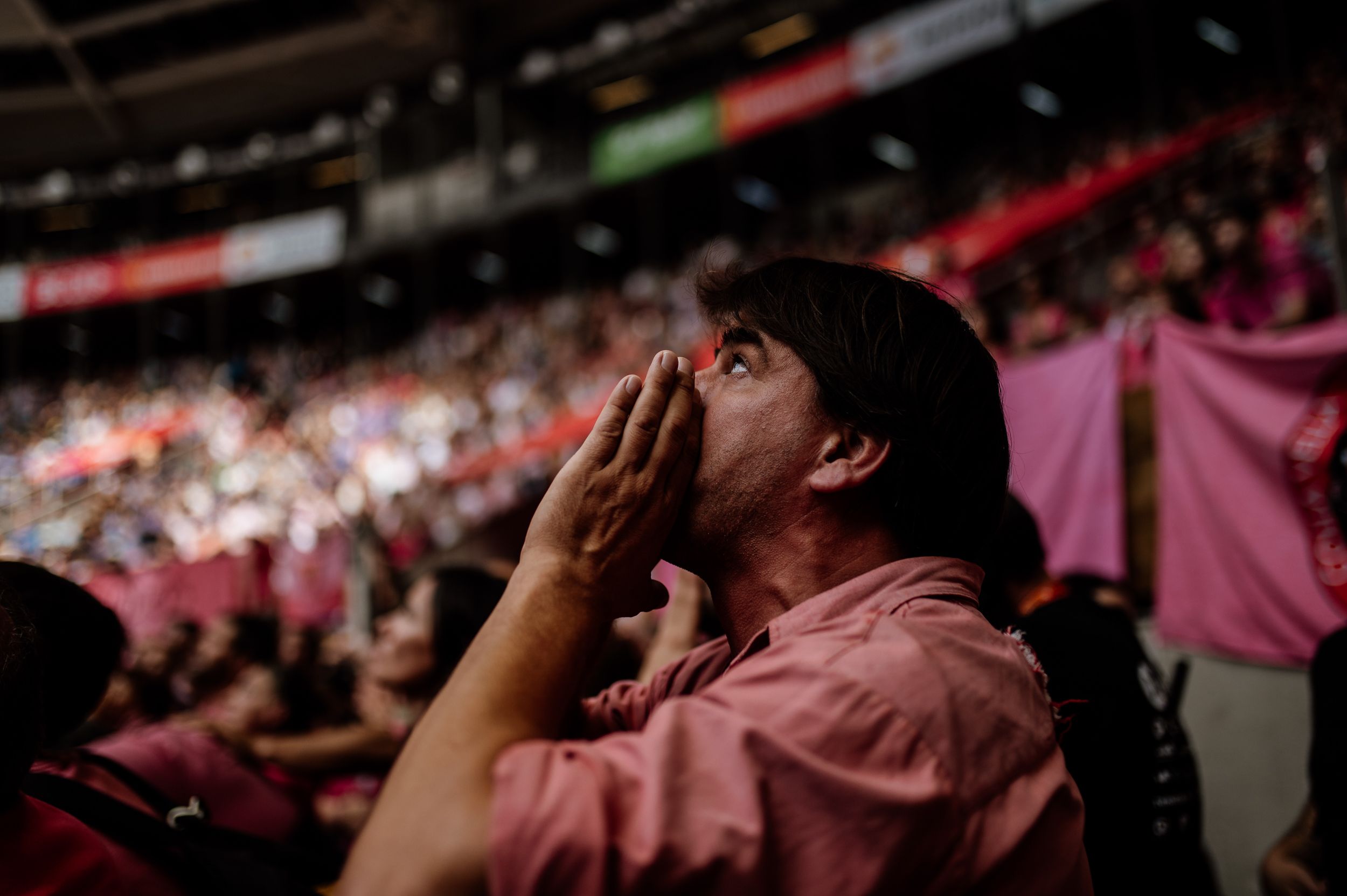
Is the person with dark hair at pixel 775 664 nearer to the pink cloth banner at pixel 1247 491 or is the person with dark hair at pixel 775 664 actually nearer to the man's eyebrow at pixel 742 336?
the man's eyebrow at pixel 742 336

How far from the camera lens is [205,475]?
15547 mm

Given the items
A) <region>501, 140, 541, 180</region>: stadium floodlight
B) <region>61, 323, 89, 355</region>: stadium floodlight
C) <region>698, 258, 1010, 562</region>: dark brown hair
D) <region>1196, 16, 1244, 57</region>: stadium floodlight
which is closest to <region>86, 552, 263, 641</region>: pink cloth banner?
<region>698, 258, 1010, 562</region>: dark brown hair

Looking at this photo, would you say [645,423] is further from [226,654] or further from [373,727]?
[226,654]

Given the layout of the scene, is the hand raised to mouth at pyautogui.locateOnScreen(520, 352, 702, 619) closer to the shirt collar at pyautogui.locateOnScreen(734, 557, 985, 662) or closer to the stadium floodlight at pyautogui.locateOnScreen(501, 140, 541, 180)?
the shirt collar at pyautogui.locateOnScreen(734, 557, 985, 662)

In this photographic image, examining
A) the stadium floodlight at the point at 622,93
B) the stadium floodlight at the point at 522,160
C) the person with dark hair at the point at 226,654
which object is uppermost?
the stadium floodlight at the point at 622,93

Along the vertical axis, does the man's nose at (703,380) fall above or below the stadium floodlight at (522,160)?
below

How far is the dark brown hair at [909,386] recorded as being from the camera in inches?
42.9

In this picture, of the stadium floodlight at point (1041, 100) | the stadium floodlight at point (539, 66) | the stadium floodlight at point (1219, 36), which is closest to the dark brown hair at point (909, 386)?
the stadium floodlight at point (1219, 36)

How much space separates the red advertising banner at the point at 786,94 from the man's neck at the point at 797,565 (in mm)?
13344

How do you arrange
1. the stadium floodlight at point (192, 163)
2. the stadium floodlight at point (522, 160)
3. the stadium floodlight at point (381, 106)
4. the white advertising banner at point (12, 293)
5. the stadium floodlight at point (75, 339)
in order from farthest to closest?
1. the stadium floodlight at point (75, 339)
2. the stadium floodlight at point (192, 163)
3. the white advertising banner at point (12, 293)
4. the stadium floodlight at point (381, 106)
5. the stadium floodlight at point (522, 160)

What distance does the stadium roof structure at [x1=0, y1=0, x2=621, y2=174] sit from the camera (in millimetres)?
18906

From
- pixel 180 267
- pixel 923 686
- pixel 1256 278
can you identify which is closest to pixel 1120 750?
pixel 923 686

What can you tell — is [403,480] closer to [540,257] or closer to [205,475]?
[205,475]

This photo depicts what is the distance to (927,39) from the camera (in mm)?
11867
